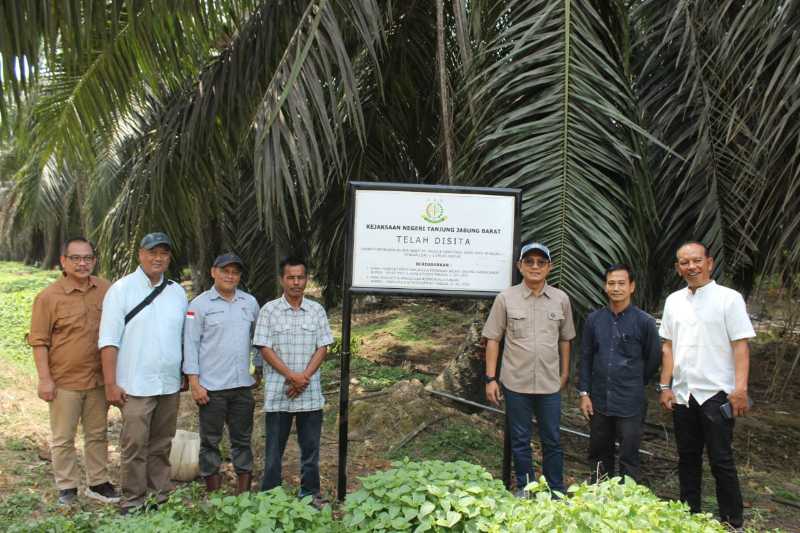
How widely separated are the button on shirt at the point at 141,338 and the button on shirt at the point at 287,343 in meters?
0.55

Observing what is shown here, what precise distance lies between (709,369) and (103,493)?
12.7 ft

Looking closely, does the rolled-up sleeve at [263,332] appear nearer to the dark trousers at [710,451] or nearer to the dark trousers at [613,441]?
the dark trousers at [613,441]

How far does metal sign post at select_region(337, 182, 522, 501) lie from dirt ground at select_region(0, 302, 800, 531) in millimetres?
1723

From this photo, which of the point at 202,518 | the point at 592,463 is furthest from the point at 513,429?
the point at 202,518

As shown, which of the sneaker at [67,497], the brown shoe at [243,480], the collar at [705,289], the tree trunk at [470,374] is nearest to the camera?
the collar at [705,289]

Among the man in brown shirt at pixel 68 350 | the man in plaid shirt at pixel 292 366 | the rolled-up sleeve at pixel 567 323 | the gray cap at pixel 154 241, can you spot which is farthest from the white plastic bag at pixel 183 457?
the rolled-up sleeve at pixel 567 323

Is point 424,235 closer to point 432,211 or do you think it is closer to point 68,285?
point 432,211

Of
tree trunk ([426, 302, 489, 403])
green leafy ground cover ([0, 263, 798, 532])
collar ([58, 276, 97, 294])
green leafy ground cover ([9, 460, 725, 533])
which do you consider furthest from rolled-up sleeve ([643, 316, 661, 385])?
collar ([58, 276, 97, 294])

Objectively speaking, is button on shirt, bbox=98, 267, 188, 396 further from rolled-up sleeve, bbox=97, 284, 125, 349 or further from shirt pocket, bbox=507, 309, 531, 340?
shirt pocket, bbox=507, 309, 531, 340

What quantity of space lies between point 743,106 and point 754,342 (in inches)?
348

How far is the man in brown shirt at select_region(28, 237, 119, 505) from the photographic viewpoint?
454cm

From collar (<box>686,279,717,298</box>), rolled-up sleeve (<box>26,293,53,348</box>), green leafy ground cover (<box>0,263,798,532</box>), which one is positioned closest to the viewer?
green leafy ground cover (<box>0,263,798,532</box>)

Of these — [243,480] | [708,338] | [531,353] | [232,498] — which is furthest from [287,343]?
[708,338]

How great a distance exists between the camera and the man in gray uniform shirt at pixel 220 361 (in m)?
4.56
